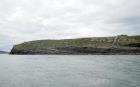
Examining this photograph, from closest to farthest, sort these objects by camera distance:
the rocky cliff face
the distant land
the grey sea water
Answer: the grey sea water → the rocky cliff face → the distant land

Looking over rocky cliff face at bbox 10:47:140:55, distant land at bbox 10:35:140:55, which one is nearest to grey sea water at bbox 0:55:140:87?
rocky cliff face at bbox 10:47:140:55

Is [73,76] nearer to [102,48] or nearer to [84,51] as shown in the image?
[102,48]

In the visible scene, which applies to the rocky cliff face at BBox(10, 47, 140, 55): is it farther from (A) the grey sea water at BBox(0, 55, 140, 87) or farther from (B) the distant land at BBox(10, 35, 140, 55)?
(A) the grey sea water at BBox(0, 55, 140, 87)

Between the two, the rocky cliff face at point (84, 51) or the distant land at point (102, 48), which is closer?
the rocky cliff face at point (84, 51)

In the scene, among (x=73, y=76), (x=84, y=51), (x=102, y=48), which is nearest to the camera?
(x=73, y=76)

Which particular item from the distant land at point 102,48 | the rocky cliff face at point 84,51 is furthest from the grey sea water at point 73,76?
the distant land at point 102,48

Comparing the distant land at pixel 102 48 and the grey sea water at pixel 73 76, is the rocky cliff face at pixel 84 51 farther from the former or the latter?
→ the grey sea water at pixel 73 76

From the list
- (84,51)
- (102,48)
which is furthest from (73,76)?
(84,51)

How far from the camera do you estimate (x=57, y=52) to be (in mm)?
176500

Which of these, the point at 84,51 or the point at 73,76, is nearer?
the point at 73,76

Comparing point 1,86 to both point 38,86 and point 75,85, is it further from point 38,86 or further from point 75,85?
point 75,85

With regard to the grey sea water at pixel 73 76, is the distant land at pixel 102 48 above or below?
above

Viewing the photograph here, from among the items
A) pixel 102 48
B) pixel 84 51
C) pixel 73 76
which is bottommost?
pixel 73 76

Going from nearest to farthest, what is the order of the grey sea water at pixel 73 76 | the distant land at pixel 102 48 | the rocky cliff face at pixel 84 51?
the grey sea water at pixel 73 76, the rocky cliff face at pixel 84 51, the distant land at pixel 102 48
